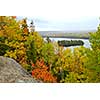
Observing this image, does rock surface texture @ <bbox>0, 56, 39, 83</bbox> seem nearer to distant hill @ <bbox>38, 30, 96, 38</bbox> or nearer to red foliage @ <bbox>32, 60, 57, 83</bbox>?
red foliage @ <bbox>32, 60, 57, 83</bbox>

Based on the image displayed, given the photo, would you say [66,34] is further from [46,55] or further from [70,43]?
[46,55]

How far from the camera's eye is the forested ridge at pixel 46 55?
4070 millimetres

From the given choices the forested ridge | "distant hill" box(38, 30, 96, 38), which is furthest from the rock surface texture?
"distant hill" box(38, 30, 96, 38)

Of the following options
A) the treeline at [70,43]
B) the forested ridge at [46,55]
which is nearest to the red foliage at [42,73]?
the forested ridge at [46,55]

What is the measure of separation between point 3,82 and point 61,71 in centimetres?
46

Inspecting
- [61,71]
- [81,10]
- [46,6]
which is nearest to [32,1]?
[46,6]

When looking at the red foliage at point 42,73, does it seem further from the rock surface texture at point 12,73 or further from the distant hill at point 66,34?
the distant hill at point 66,34

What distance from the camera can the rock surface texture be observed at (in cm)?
412

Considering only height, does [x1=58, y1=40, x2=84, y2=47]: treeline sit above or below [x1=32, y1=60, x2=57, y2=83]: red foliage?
above

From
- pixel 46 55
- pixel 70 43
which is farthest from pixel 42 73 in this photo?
pixel 70 43

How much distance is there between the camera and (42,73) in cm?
412

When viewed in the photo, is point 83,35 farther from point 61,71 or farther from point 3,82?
point 3,82

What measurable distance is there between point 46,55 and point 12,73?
0.30 meters

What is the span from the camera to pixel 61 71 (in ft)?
13.5
